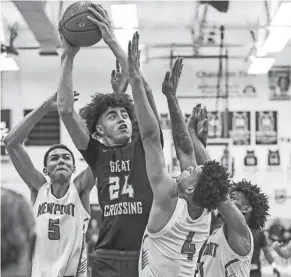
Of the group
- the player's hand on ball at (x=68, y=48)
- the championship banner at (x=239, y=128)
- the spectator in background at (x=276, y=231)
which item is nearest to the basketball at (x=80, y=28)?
the player's hand on ball at (x=68, y=48)

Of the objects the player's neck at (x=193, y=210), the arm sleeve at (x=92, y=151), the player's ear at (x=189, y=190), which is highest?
the arm sleeve at (x=92, y=151)

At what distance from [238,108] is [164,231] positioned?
10407mm

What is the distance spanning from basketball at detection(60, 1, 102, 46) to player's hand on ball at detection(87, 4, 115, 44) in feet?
0.13

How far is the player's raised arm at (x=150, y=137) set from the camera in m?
3.38

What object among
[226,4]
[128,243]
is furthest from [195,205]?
[226,4]

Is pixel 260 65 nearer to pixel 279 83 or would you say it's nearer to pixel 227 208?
pixel 279 83

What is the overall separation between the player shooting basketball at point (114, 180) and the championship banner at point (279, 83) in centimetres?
1027

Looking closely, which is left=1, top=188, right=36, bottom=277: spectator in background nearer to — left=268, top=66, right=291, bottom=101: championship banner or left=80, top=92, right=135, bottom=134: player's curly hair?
left=80, top=92, right=135, bottom=134: player's curly hair

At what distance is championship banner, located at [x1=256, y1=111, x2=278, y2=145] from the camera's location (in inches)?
535

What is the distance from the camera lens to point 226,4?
11.2 metres

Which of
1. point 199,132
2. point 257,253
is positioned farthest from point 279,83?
point 199,132

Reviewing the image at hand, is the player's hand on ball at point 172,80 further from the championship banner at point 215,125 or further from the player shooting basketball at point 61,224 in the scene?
the championship banner at point 215,125

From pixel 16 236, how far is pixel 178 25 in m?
12.1

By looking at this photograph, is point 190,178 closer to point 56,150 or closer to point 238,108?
point 56,150
